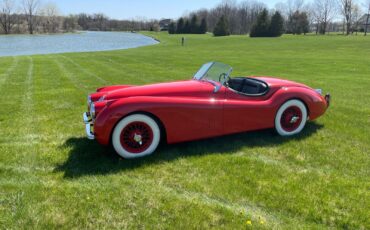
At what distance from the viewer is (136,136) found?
4.43 m

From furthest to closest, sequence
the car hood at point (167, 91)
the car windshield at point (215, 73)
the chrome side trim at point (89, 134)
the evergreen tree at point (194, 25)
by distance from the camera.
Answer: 1. the evergreen tree at point (194, 25)
2. the car windshield at point (215, 73)
3. the car hood at point (167, 91)
4. the chrome side trim at point (89, 134)

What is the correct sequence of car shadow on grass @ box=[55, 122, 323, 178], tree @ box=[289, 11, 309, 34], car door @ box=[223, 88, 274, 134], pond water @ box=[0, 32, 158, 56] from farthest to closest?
tree @ box=[289, 11, 309, 34] → pond water @ box=[0, 32, 158, 56] → car door @ box=[223, 88, 274, 134] → car shadow on grass @ box=[55, 122, 323, 178]

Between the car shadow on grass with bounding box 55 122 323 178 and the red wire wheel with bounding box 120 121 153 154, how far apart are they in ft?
0.53

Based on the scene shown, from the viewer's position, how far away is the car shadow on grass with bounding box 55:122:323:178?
13.8 ft

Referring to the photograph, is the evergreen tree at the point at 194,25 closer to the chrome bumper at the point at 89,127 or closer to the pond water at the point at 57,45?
the pond water at the point at 57,45

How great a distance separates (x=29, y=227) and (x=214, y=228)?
5.34 ft

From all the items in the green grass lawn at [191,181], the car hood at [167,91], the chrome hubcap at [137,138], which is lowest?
the green grass lawn at [191,181]

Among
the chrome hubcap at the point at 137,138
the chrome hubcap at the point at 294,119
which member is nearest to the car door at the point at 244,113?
the chrome hubcap at the point at 294,119

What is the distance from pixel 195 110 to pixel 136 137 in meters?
0.89

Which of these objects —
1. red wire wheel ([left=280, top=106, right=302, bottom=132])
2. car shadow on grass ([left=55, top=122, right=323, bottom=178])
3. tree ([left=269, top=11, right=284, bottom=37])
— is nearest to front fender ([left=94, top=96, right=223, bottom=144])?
car shadow on grass ([left=55, top=122, right=323, bottom=178])

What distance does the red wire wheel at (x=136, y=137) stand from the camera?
4.39 m

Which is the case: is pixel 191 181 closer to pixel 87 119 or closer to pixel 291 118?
pixel 87 119

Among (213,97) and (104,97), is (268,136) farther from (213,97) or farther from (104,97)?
(104,97)

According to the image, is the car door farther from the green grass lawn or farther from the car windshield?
the car windshield
